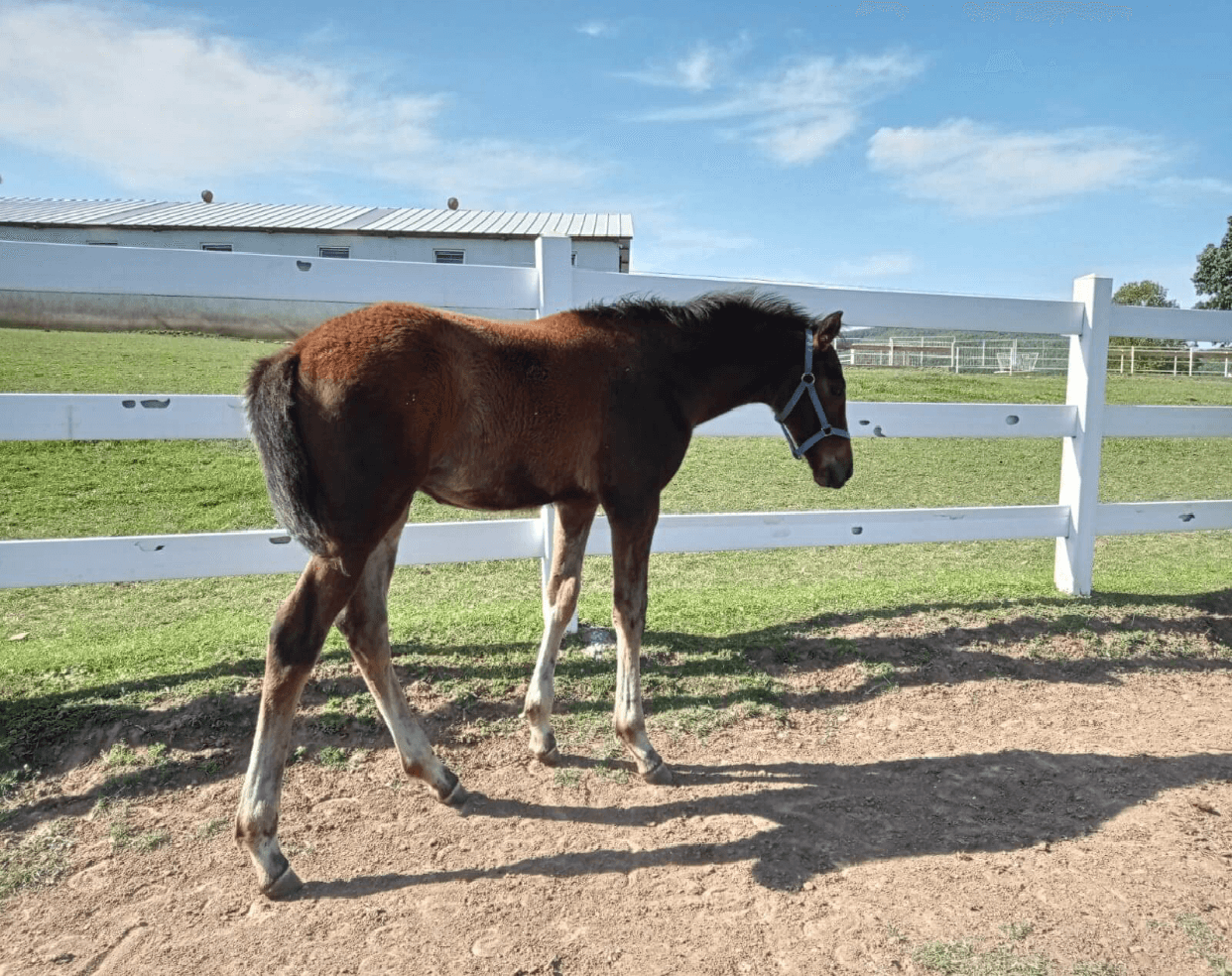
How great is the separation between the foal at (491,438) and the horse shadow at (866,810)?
0.97ft

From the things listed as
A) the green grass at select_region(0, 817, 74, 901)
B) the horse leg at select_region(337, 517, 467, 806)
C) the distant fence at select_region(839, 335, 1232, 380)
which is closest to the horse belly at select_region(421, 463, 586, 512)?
the horse leg at select_region(337, 517, 467, 806)

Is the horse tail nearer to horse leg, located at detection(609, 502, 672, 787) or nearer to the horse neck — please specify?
horse leg, located at detection(609, 502, 672, 787)

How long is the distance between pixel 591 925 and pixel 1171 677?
412cm

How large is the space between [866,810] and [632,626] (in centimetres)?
121

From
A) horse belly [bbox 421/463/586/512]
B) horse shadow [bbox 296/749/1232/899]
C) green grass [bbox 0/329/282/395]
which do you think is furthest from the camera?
green grass [bbox 0/329/282/395]

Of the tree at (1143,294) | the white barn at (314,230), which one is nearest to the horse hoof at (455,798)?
the white barn at (314,230)

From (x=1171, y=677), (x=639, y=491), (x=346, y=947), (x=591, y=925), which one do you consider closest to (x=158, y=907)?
(x=346, y=947)

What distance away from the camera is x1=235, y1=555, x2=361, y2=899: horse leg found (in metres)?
2.64

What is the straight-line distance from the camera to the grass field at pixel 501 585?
13.4 feet

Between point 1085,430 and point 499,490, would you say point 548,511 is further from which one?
point 1085,430

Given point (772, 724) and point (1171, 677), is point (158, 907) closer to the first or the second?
point (772, 724)

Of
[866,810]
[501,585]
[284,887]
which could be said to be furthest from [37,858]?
[501,585]

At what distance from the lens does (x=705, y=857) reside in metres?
2.86

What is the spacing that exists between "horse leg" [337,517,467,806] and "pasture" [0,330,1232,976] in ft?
0.45
